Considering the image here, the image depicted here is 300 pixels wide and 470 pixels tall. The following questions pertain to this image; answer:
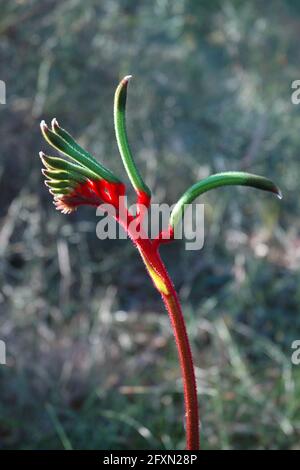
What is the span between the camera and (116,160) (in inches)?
106

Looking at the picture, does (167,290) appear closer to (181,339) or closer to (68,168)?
(181,339)

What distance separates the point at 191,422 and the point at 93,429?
0.94m

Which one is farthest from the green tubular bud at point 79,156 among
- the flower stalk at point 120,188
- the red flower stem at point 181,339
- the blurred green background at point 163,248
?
the blurred green background at point 163,248

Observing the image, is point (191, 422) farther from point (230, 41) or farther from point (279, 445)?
point (230, 41)

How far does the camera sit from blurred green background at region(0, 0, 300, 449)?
1771 mm

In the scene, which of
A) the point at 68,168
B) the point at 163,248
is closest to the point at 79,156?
the point at 68,168

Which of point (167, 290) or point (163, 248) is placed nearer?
point (167, 290)

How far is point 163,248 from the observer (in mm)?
2648

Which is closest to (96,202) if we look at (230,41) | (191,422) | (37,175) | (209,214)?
(191,422)

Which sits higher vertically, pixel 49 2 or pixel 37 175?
pixel 49 2

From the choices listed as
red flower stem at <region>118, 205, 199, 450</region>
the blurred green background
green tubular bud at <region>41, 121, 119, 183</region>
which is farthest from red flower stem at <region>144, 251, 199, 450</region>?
the blurred green background

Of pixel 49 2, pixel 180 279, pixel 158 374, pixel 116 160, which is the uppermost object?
pixel 49 2

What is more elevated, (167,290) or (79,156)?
(79,156)

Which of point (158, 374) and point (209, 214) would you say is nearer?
point (158, 374)
